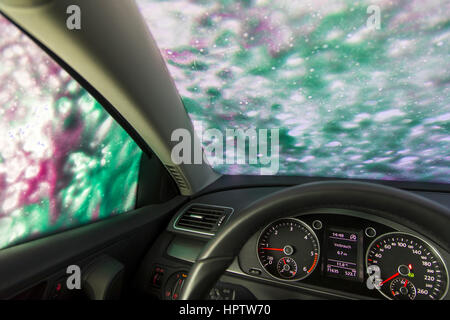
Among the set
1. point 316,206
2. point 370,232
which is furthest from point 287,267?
point 316,206

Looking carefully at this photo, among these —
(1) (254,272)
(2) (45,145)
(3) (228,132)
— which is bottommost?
(1) (254,272)

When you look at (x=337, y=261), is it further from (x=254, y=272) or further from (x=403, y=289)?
(x=254, y=272)

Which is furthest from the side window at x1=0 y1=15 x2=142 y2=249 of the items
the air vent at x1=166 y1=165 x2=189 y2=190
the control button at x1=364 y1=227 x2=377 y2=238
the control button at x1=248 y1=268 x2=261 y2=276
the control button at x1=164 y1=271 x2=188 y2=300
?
the control button at x1=364 y1=227 x2=377 y2=238

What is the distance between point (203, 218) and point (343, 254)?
949mm

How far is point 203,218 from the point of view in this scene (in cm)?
185

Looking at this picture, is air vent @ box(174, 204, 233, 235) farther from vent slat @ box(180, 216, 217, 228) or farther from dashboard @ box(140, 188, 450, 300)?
dashboard @ box(140, 188, 450, 300)

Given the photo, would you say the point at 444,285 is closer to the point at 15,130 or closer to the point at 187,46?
the point at 187,46

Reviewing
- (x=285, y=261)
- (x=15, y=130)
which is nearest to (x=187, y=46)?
(x=15, y=130)

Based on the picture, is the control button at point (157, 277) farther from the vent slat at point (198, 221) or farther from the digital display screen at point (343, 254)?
the digital display screen at point (343, 254)

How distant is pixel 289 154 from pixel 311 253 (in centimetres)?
84

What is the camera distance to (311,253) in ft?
4.37

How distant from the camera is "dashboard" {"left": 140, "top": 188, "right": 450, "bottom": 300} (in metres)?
1.14

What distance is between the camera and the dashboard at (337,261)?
44.8 inches

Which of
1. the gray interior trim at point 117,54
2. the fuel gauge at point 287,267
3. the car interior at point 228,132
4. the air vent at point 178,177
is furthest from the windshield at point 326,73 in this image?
the fuel gauge at point 287,267
